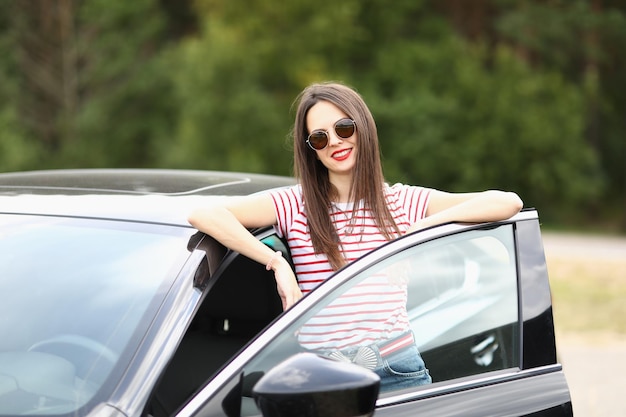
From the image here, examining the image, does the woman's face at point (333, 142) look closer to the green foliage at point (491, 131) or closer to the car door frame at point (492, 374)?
the car door frame at point (492, 374)

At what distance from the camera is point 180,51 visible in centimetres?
3606

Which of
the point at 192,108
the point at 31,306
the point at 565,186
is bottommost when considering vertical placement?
the point at 31,306

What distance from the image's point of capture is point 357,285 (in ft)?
7.32

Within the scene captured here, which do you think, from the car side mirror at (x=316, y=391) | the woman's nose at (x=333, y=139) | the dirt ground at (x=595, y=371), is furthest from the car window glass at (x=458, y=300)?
the dirt ground at (x=595, y=371)

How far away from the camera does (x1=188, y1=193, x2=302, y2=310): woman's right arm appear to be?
240 centimetres

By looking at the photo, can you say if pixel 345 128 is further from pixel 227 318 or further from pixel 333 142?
pixel 227 318

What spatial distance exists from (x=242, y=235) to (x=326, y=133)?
1.62 feet

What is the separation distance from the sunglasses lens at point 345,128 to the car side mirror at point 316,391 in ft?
3.44

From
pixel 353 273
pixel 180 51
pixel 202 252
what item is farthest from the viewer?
pixel 180 51

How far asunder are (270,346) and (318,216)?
74cm

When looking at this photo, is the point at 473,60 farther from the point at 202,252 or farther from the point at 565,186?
the point at 202,252

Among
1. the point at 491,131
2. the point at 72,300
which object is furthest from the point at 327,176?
the point at 491,131

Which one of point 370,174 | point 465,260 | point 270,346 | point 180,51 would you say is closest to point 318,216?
point 370,174

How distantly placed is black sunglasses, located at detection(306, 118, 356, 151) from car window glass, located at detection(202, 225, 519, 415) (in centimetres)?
49
